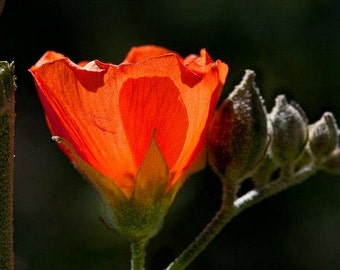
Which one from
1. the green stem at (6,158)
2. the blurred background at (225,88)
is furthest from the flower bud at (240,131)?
the blurred background at (225,88)

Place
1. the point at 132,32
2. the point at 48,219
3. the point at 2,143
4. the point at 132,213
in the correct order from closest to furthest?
1. the point at 2,143
2. the point at 132,213
3. the point at 48,219
4. the point at 132,32

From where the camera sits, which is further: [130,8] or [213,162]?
[130,8]

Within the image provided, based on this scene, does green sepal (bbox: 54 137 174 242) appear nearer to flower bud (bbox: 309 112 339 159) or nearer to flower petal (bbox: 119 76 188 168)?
flower petal (bbox: 119 76 188 168)

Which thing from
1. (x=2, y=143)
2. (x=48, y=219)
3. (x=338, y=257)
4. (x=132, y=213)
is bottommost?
(x=338, y=257)

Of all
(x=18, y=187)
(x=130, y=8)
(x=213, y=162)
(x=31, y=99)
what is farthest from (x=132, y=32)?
(x=213, y=162)

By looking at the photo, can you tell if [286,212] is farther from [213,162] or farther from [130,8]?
[213,162]

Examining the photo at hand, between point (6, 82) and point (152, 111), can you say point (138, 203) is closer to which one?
point (152, 111)

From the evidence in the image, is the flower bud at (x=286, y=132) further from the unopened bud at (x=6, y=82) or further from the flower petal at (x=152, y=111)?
the unopened bud at (x=6, y=82)

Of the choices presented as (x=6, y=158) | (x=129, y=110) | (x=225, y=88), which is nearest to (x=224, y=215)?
(x=129, y=110)

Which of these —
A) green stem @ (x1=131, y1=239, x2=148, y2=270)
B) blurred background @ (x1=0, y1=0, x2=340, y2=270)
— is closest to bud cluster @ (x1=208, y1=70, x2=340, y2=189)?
green stem @ (x1=131, y1=239, x2=148, y2=270)
